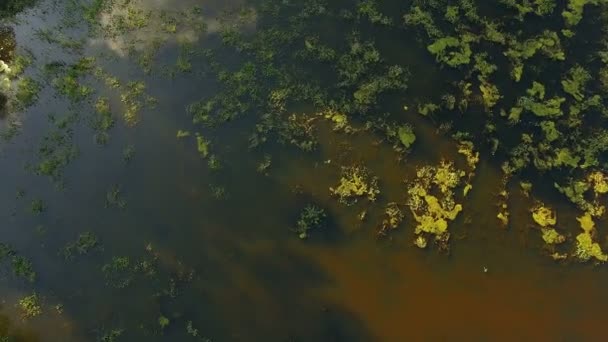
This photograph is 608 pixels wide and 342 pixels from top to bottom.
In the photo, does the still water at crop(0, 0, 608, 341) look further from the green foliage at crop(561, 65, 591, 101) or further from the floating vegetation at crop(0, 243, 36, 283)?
the green foliage at crop(561, 65, 591, 101)

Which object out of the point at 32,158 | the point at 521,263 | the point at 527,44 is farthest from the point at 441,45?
the point at 32,158

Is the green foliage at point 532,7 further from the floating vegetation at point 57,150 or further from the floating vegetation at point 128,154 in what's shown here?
the floating vegetation at point 57,150

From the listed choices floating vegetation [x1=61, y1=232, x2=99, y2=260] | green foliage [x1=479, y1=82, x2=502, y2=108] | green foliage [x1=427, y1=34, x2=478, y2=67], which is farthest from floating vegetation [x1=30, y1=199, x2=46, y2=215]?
green foliage [x1=479, y1=82, x2=502, y2=108]

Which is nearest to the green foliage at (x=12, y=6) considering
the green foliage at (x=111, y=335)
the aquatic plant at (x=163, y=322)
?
the green foliage at (x=111, y=335)

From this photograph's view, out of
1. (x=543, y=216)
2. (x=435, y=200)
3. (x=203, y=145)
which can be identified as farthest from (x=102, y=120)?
(x=543, y=216)

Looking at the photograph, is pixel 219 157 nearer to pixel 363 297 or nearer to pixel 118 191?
pixel 118 191
